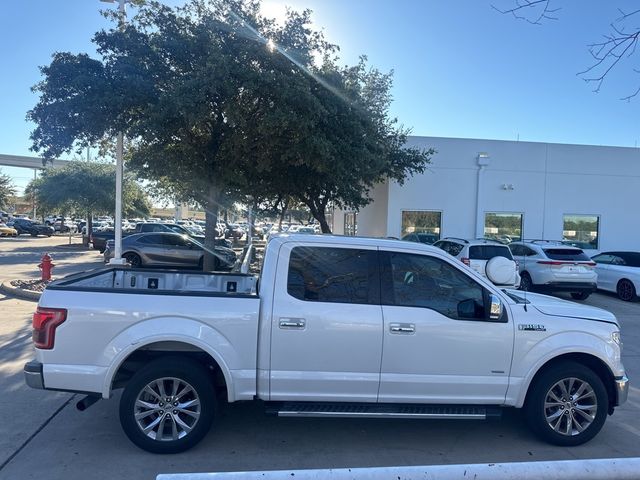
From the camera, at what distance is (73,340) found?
4012 millimetres

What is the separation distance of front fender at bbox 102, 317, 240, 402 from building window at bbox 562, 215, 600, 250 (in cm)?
1913

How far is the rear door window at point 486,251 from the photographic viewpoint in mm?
12656

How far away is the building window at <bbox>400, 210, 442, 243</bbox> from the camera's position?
19562mm

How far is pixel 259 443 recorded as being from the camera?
171 inches

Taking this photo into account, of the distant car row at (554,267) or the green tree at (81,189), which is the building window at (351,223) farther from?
the green tree at (81,189)

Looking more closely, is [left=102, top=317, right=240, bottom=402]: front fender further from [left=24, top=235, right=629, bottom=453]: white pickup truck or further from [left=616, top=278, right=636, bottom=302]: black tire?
[left=616, top=278, right=636, bottom=302]: black tire

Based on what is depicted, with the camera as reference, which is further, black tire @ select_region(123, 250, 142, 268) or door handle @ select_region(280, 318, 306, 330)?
black tire @ select_region(123, 250, 142, 268)

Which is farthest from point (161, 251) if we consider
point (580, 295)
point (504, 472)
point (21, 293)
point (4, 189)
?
point (4, 189)

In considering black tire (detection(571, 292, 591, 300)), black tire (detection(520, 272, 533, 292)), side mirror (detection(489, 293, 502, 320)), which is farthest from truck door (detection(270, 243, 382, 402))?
black tire (detection(571, 292, 591, 300))

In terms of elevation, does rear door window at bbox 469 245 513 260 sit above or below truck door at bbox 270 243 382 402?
above

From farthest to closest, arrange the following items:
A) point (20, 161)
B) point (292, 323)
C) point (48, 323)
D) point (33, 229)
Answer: point (20, 161) → point (33, 229) → point (292, 323) → point (48, 323)

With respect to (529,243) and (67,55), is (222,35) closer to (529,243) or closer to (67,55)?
(67,55)

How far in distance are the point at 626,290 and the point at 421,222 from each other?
7647mm

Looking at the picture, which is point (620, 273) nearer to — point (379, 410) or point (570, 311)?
point (570, 311)
